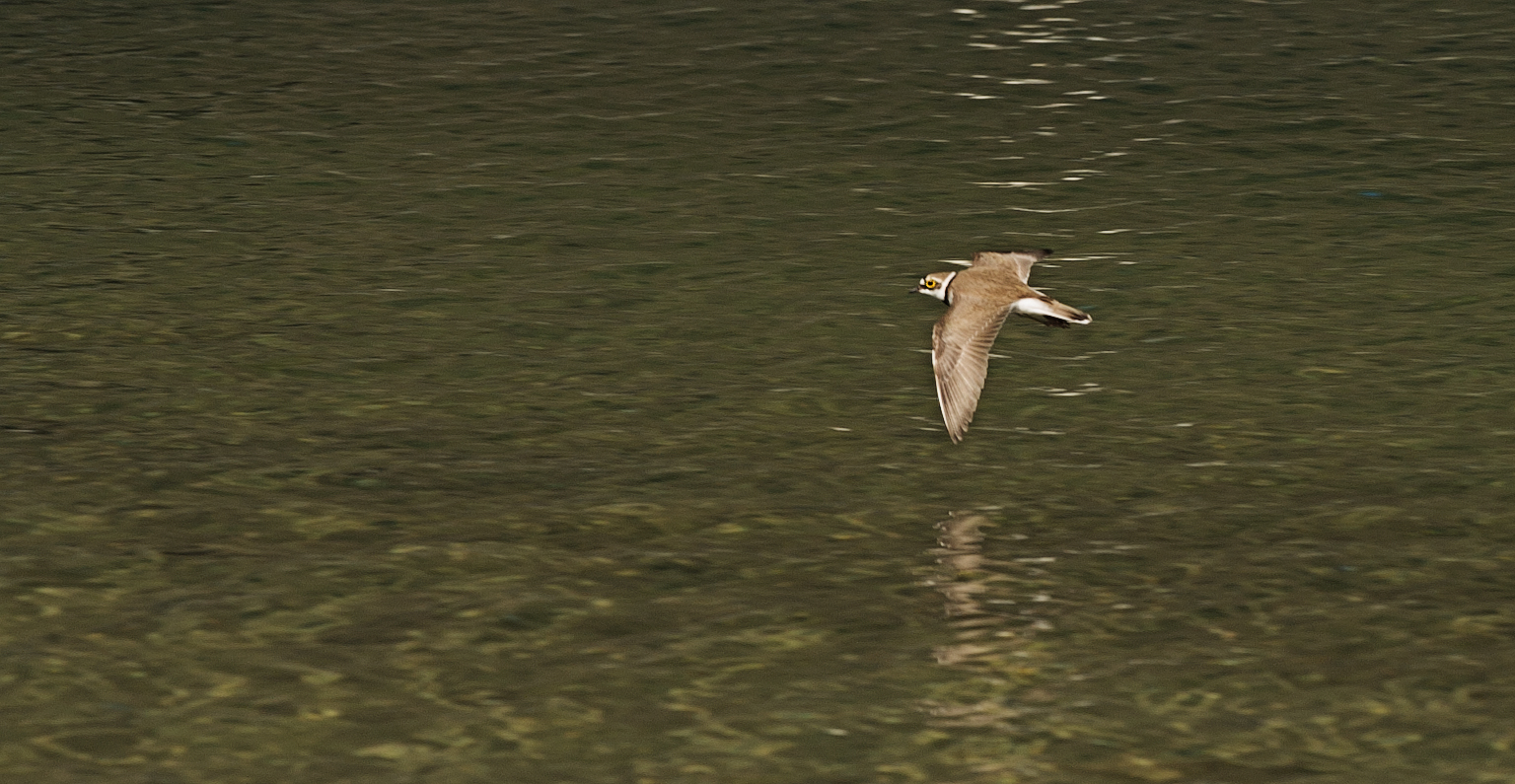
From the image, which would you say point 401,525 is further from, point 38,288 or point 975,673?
point 38,288

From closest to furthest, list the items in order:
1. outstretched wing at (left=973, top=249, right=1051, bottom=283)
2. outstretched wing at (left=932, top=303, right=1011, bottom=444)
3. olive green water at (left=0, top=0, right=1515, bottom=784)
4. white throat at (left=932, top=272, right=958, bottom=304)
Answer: olive green water at (left=0, top=0, right=1515, bottom=784) → outstretched wing at (left=932, top=303, right=1011, bottom=444) → white throat at (left=932, top=272, right=958, bottom=304) → outstretched wing at (left=973, top=249, right=1051, bottom=283)

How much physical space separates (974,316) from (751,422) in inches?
57.0

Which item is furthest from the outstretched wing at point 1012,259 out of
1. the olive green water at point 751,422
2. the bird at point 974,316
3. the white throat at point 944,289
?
the olive green water at point 751,422

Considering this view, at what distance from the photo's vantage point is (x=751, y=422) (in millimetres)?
12297

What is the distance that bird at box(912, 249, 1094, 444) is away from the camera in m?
11.1

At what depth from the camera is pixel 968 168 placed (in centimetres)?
1833

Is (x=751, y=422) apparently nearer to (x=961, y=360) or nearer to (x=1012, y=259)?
(x=961, y=360)

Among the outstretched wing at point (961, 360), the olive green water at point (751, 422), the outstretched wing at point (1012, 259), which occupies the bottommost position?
the olive green water at point (751, 422)

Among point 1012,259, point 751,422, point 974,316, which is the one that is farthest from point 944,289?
point 751,422

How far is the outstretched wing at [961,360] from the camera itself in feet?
36.5

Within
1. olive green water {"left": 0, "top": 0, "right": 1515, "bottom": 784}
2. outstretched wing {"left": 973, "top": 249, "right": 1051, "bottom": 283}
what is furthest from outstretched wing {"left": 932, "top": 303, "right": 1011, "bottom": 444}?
outstretched wing {"left": 973, "top": 249, "right": 1051, "bottom": 283}

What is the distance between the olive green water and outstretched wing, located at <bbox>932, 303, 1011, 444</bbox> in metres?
0.41

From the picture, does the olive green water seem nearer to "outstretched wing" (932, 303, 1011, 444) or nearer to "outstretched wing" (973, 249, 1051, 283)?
"outstretched wing" (932, 303, 1011, 444)

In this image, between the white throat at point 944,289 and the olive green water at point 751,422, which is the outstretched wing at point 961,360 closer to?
the olive green water at point 751,422
